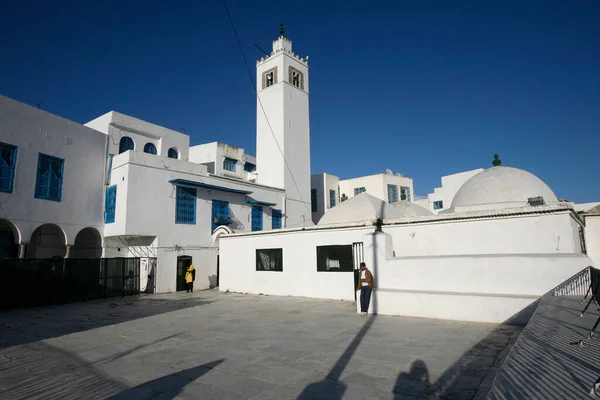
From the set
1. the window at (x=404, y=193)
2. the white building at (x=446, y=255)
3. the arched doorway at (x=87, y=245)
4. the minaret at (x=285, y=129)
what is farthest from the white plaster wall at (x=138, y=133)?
the window at (x=404, y=193)

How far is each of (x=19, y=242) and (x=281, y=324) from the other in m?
13.0

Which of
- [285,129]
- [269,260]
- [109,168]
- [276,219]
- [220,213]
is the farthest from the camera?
[285,129]

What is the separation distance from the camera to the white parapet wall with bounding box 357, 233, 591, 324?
8523mm

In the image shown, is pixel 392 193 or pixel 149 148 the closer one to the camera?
pixel 149 148

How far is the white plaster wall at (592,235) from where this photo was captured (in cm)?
1698

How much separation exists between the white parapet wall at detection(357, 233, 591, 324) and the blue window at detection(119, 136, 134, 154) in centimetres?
1671

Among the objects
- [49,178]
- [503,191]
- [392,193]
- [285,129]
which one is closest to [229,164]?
[285,129]

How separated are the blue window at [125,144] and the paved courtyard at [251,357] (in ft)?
40.9

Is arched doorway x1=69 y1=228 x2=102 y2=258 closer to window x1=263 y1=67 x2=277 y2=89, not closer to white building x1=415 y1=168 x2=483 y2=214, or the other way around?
window x1=263 y1=67 x2=277 y2=89

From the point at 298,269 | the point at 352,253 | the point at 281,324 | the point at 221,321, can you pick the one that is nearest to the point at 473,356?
the point at 281,324

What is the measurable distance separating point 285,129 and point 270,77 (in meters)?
5.39

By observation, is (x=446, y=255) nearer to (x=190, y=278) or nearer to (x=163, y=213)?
(x=190, y=278)

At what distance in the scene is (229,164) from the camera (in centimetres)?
3172

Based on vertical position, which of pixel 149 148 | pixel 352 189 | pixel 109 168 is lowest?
pixel 109 168
